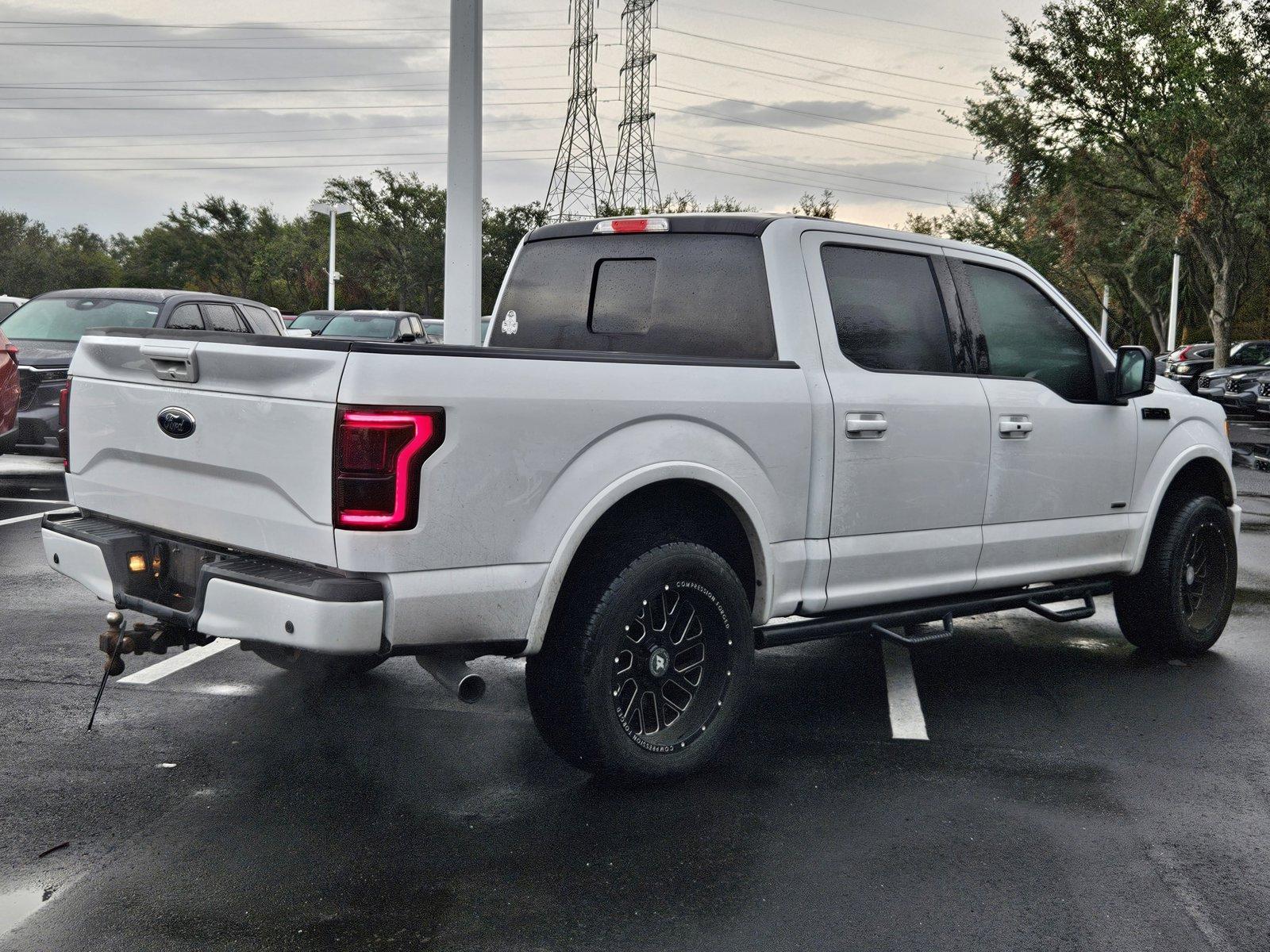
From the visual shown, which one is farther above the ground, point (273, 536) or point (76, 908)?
point (273, 536)

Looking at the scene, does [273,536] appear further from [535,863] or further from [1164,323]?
[1164,323]

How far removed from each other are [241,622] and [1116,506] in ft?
13.9

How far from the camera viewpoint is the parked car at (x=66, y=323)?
472 inches

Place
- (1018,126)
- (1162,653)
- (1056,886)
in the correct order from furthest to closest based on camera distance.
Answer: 1. (1018,126)
2. (1162,653)
3. (1056,886)

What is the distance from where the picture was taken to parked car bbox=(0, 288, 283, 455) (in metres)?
12.0

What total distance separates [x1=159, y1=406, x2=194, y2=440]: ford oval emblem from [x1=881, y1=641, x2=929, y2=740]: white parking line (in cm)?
298

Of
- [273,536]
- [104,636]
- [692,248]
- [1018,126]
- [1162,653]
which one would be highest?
[1018,126]

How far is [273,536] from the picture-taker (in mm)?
3949

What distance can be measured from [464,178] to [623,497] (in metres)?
7.80

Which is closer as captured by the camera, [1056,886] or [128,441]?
[1056,886]

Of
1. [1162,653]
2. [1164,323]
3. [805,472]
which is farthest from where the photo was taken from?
[1164,323]

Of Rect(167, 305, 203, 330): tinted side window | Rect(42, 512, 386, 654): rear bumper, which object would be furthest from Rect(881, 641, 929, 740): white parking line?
Rect(167, 305, 203, 330): tinted side window

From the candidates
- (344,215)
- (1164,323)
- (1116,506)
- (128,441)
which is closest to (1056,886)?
(1116,506)

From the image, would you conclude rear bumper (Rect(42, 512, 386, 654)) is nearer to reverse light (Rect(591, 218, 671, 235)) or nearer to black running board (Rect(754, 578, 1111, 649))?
black running board (Rect(754, 578, 1111, 649))
